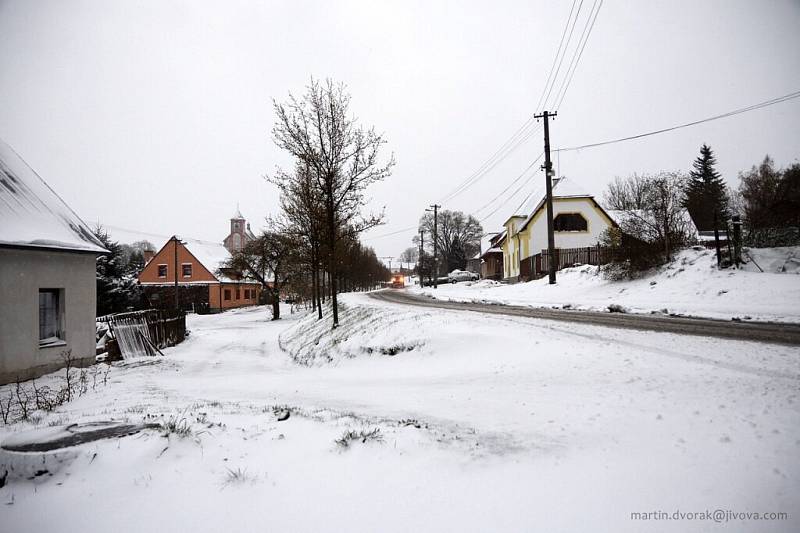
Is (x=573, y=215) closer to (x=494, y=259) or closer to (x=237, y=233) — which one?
(x=494, y=259)

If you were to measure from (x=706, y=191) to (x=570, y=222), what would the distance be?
42.4m

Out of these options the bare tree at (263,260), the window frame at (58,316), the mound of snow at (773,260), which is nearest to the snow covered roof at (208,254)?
the bare tree at (263,260)

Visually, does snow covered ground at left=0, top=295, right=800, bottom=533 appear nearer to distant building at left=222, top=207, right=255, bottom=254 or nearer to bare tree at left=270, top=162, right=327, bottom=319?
bare tree at left=270, top=162, right=327, bottom=319

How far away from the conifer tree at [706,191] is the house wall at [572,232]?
2697 centimetres

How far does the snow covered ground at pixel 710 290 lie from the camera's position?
1048 centimetres

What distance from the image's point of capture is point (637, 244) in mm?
16500

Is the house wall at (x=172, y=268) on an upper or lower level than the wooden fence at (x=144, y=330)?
upper

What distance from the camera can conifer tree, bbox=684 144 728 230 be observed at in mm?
54719

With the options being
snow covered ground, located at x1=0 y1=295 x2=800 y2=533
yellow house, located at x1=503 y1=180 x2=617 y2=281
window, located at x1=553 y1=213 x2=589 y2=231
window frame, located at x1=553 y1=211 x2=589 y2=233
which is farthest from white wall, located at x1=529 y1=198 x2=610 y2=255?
snow covered ground, located at x1=0 y1=295 x2=800 y2=533

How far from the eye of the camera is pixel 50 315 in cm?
1201

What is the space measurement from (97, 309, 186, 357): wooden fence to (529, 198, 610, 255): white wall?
27606 millimetres

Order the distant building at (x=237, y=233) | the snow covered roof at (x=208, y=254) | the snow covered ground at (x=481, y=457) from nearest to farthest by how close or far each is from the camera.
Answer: the snow covered ground at (x=481, y=457)
the snow covered roof at (x=208, y=254)
the distant building at (x=237, y=233)

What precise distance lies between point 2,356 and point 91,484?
1034 centimetres

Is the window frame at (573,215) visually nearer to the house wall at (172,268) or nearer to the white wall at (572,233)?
the white wall at (572,233)
